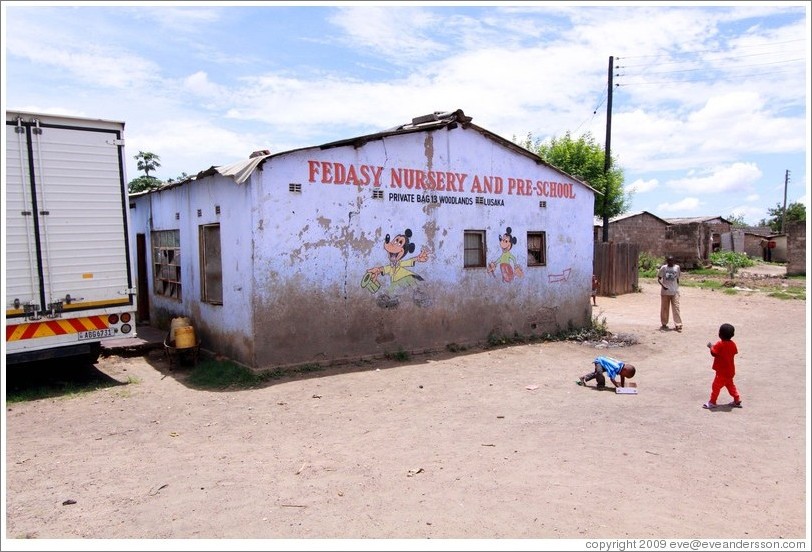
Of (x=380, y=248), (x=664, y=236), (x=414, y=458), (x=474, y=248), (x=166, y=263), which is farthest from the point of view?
(x=664, y=236)

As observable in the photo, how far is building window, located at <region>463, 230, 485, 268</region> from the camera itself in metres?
11.1

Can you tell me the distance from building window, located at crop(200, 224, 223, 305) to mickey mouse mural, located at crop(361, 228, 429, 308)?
8.72ft

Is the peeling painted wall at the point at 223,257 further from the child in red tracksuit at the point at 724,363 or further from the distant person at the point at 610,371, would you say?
the child in red tracksuit at the point at 724,363

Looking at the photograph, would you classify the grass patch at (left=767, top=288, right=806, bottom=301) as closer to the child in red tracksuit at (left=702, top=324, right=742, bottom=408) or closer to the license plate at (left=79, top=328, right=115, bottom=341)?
the child in red tracksuit at (left=702, top=324, right=742, bottom=408)

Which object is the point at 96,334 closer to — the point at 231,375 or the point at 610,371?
the point at 231,375

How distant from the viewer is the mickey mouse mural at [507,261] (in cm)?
1136

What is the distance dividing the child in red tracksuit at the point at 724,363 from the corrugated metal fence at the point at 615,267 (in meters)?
14.0

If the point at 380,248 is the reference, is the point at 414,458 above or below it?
below

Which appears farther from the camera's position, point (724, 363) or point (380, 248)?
point (380, 248)

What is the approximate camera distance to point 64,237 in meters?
7.66

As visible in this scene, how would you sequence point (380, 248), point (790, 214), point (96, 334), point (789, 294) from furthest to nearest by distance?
point (790, 214)
point (789, 294)
point (380, 248)
point (96, 334)

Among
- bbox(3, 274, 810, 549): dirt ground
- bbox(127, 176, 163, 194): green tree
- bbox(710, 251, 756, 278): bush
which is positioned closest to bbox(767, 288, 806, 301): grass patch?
bbox(710, 251, 756, 278): bush

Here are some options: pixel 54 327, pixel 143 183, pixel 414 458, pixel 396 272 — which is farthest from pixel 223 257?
pixel 143 183

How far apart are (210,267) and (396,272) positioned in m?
3.36
